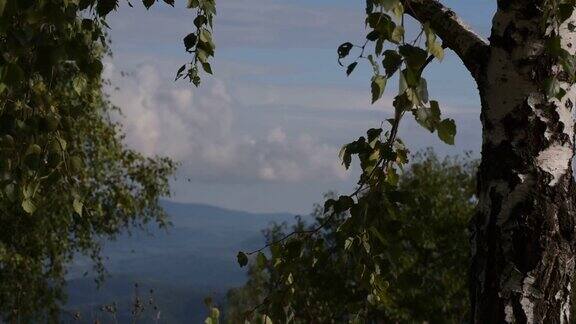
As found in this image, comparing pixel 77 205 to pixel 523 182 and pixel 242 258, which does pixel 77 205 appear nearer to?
pixel 242 258

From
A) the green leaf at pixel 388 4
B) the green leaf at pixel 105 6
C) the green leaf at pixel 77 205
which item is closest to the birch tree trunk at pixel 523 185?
the green leaf at pixel 388 4

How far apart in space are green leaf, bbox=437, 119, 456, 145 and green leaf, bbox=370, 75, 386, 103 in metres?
0.50

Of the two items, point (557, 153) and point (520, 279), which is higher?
point (557, 153)

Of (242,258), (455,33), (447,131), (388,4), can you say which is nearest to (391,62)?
(388,4)

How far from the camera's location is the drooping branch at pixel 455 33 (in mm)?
4812

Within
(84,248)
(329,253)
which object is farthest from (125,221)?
(329,253)

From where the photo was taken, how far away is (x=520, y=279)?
452 cm

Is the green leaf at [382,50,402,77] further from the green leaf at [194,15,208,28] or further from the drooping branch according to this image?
the green leaf at [194,15,208,28]

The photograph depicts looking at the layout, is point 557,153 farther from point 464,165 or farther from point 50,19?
point 464,165

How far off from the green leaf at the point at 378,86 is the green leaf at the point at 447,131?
0.50m

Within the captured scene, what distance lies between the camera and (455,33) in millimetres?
4953

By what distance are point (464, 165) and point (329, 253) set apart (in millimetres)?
37735

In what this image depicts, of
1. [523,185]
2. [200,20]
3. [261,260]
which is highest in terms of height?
[200,20]

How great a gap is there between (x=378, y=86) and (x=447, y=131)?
1.83 feet
